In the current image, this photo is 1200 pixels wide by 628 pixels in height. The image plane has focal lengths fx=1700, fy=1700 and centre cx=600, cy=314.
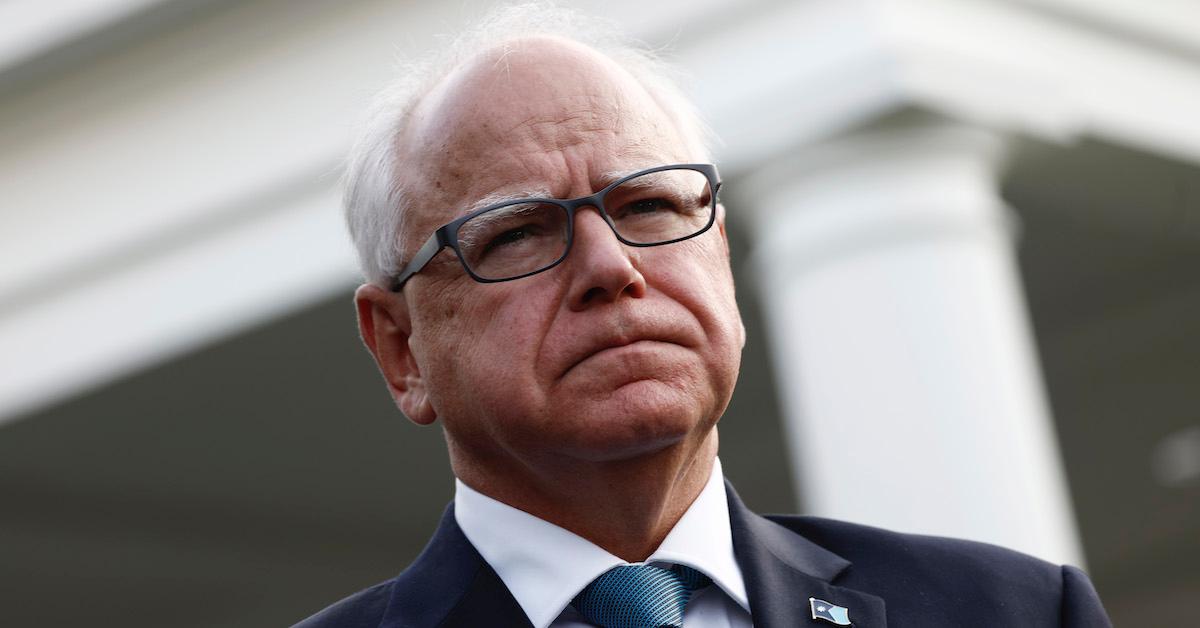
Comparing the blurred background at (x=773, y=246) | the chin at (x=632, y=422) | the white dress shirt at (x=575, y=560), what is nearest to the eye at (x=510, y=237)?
the chin at (x=632, y=422)

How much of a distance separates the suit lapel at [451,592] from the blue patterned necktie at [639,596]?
0.11m

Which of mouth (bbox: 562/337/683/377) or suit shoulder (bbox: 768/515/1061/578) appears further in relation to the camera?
suit shoulder (bbox: 768/515/1061/578)

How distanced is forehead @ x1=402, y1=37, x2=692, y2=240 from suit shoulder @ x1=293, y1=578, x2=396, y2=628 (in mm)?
568

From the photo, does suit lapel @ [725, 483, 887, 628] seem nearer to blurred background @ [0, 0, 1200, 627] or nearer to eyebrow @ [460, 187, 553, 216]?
eyebrow @ [460, 187, 553, 216]

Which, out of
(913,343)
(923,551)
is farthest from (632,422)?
(913,343)

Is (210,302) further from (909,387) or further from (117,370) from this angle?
(909,387)

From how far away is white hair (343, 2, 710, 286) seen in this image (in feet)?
8.57

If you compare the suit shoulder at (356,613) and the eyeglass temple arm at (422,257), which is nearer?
the eyeglass temple arm at (422,257)

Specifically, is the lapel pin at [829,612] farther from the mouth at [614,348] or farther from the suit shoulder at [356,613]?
the suit shoulder at [356,613]

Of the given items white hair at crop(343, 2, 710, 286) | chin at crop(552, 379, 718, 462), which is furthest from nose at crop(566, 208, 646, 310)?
white hair at crop(343, 2, 710, 286)

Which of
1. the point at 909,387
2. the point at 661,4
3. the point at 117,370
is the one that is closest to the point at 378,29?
the point at 661,4

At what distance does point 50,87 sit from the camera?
7895mm

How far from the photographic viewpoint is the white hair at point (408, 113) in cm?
261

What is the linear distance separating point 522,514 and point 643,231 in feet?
1.49
